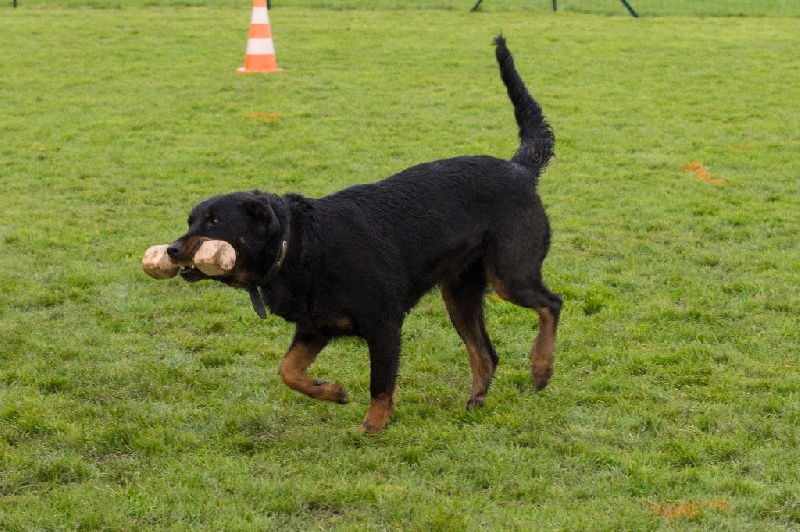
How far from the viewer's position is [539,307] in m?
6.03

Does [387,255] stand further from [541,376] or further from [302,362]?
[541,376]

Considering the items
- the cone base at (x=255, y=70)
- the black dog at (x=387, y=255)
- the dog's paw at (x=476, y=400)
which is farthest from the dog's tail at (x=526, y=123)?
the cone base at (x=255, y=70)

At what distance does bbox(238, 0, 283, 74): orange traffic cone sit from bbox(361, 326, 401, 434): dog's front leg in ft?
40.2

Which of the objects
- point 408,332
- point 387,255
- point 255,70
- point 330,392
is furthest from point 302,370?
point 255,70

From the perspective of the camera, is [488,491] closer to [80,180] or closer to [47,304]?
[47,304]

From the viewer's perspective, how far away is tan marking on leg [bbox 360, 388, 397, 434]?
5.43 metres

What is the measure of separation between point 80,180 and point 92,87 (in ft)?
17.9

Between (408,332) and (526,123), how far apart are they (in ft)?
5.32

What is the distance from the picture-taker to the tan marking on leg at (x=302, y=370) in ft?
17.9

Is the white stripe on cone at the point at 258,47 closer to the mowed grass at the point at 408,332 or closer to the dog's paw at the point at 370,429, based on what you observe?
the mowed grass at the point at 408,332

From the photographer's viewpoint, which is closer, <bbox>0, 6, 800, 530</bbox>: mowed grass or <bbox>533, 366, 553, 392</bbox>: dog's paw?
<bbox>0, 6, 800, 530</bbox>: mowed grass

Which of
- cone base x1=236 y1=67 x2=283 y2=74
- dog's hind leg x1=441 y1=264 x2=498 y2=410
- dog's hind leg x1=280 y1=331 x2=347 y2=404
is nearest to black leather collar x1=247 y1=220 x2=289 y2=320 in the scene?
dog's hind leg x1=280 y1=331 x2=347 y2=404

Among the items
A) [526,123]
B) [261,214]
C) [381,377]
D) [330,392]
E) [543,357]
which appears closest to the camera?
[261,214]

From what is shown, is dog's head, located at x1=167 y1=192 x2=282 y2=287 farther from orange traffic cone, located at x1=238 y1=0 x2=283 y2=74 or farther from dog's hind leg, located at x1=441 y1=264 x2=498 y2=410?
orange traffic cone, located at x1=238 y1=0 x2=283 y2=74
